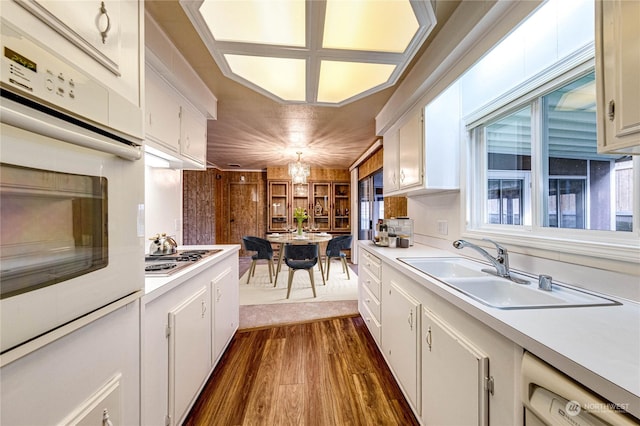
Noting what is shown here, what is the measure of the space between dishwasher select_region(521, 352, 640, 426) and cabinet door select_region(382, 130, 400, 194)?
204 centimetres

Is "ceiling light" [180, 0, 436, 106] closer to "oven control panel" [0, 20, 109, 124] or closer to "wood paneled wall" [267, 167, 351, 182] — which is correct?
"oven control panel" [0, 20, 109, 124]

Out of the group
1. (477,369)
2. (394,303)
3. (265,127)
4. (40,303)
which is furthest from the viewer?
(265,127)

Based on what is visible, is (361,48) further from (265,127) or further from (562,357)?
(265,127)

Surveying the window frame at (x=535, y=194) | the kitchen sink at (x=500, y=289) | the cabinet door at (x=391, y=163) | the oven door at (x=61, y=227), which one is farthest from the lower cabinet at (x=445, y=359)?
the oven door at (x=61, y=227)

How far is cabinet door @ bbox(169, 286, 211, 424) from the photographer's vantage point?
119cm

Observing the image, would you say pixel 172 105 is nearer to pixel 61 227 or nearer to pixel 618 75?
pixel 61 227

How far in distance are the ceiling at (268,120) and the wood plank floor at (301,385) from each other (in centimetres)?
240

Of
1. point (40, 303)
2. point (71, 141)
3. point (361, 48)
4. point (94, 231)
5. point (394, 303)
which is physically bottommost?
point (394, 303)

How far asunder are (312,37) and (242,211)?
17.9 ft

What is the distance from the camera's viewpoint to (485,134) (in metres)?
1.89

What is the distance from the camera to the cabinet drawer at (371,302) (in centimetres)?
207

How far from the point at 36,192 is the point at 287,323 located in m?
2.47

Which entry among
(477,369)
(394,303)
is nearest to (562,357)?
(477,369)

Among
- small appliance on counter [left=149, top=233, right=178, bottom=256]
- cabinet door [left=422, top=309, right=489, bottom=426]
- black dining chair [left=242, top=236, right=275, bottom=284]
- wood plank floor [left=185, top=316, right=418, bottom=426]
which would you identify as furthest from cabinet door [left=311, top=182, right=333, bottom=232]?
cabinet door [left=422, top=309, right=489, bottom=426]
